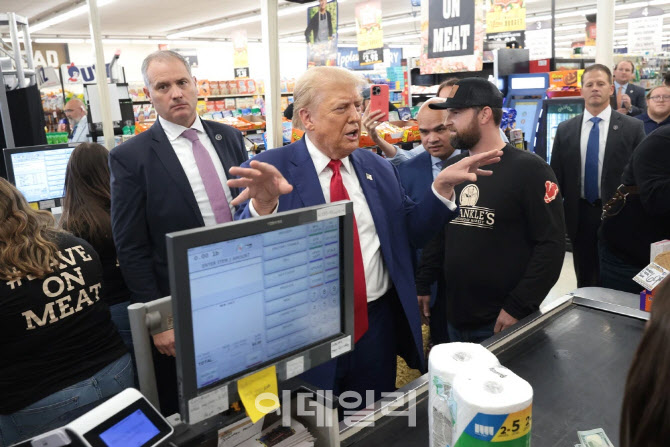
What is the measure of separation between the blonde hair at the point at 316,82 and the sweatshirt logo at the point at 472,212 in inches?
25.9

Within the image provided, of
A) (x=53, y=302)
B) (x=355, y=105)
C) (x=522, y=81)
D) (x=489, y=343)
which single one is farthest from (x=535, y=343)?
(x=522, y=81)

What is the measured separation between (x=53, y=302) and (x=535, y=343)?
5.37 ft

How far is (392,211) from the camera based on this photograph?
1967 mm

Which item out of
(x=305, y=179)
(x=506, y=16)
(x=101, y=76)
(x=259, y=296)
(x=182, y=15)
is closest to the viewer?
(x=259, y=296)

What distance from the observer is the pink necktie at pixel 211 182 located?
2525mm

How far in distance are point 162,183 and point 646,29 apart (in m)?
15.0

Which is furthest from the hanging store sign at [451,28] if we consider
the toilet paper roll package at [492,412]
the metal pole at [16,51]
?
the toilet paper roll package at [492,412]

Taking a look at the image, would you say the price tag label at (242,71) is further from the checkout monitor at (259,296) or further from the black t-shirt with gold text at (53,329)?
the checkout monitor at (259,296)

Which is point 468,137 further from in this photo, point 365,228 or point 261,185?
point 261,185

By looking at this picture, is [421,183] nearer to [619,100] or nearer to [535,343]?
[535,343]

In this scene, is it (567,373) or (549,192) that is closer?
(567,373)

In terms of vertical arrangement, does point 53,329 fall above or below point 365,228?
below

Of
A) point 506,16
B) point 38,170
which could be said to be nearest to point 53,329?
point 38,170

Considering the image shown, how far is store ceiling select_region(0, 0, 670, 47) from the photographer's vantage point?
48.0 feet
